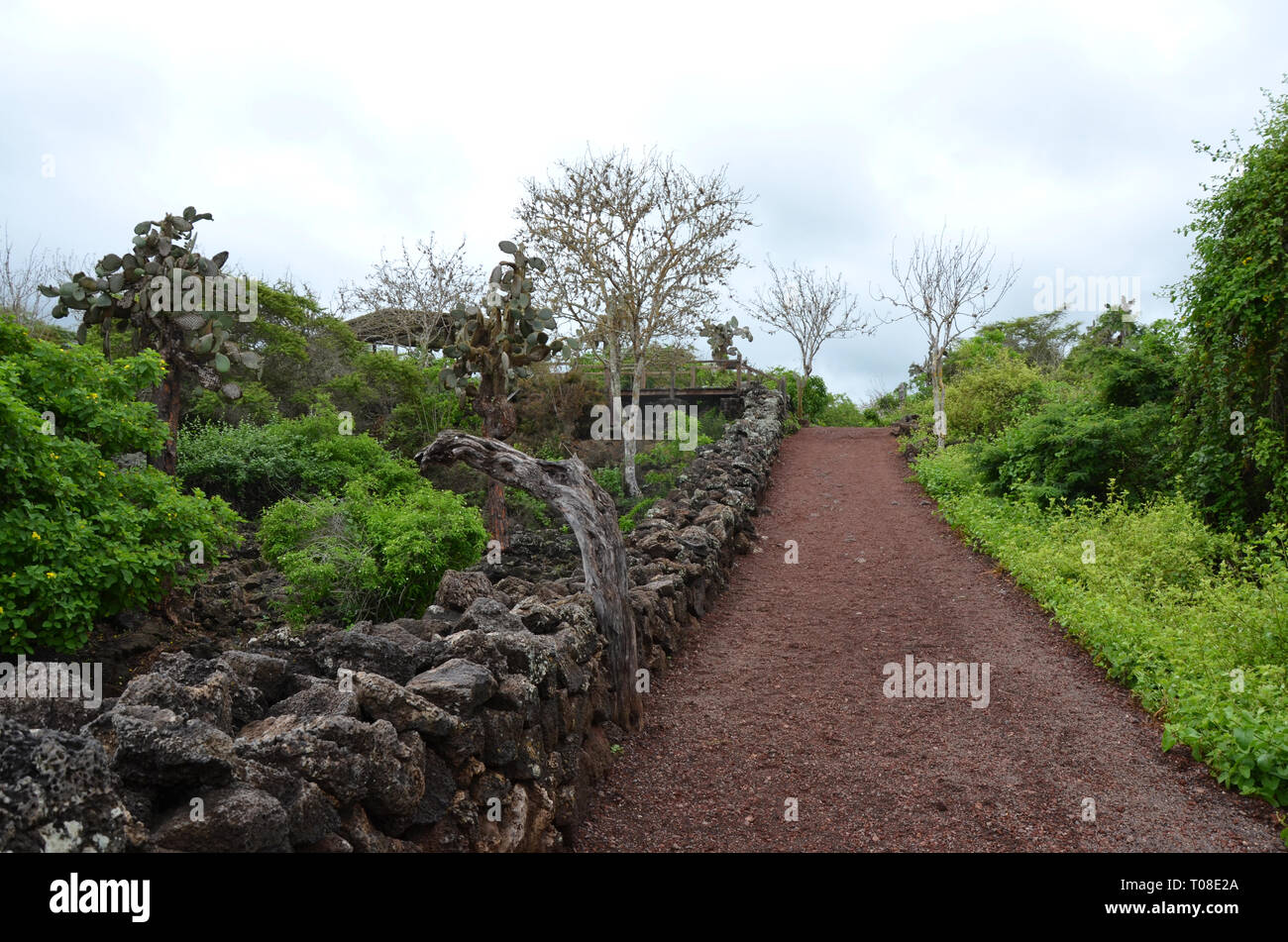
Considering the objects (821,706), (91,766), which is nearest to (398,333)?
(821,706)

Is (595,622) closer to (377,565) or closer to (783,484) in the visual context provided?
(377,565)

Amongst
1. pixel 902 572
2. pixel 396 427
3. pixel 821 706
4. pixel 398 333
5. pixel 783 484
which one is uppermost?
pixel 398 333

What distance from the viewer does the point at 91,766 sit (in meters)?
2.59

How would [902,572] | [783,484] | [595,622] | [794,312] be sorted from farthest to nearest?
[794,312] → [783,484] → [902,572] → [595,622]

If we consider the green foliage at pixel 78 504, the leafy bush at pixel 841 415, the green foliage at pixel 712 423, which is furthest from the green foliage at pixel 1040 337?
the green foliage at pixel 78 504

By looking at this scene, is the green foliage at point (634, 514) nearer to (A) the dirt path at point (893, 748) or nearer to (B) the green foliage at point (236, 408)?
(A) the dirt path at point (893, 748)

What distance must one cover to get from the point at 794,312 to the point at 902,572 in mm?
23838

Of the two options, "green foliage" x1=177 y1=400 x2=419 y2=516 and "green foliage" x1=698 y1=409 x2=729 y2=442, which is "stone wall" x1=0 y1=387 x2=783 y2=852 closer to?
"green foliage" x1=177 y1=400 x2=419 y2=516

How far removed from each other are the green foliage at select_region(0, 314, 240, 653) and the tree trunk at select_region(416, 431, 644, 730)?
341cm

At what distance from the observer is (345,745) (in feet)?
12.0

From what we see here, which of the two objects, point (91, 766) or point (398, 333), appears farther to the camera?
point (398, 333)

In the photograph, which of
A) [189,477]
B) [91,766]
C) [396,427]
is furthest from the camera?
[396,427]

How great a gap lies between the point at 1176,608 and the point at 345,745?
9310mm

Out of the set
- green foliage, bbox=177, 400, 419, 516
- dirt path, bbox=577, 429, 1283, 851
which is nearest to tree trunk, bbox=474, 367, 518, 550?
green foliage, bbox=177, 400, 419, 516
